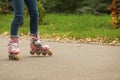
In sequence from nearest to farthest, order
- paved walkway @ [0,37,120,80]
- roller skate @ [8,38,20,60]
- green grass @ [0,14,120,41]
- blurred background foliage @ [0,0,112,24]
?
paved walkway @ [0,37,120,80] → roller skate @ [8,38,20,60] → green grass @ [0,14,120,41] → blurred background foliage @ [0,0,112,24]

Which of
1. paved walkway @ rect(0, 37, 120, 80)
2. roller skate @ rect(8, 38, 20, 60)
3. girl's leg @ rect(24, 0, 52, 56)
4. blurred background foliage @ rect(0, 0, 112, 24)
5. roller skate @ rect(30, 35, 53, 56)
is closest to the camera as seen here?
paved walkway @ rect(0, 37, 120, 80)

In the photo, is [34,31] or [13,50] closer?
[13,50]

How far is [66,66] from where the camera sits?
23.0 ft

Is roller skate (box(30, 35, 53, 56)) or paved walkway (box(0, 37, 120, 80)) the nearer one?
paved walkway (box(0, 37, 120, 80))

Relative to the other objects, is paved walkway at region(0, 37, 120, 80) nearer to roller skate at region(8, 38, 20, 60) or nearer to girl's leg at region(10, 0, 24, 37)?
roller skate at region(8, 38, 20, 60)

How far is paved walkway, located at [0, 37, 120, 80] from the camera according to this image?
20.4 ft

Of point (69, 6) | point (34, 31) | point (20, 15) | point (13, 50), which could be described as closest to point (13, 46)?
point (13, 50)

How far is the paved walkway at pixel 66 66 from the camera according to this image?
245 inches

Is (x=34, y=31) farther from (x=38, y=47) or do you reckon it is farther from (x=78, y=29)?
(x=78, y=29)

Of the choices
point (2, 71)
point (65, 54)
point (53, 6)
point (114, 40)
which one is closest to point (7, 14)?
point (53, 6)

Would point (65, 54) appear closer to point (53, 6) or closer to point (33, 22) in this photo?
point (33, 22)

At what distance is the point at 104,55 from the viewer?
8.38 meters

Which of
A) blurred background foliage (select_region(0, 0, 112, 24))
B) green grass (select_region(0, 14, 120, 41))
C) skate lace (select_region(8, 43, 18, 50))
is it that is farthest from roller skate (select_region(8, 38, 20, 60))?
blurred background foliage (select_region(0, 0, 112, 24))

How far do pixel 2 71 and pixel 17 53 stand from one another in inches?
41.2
